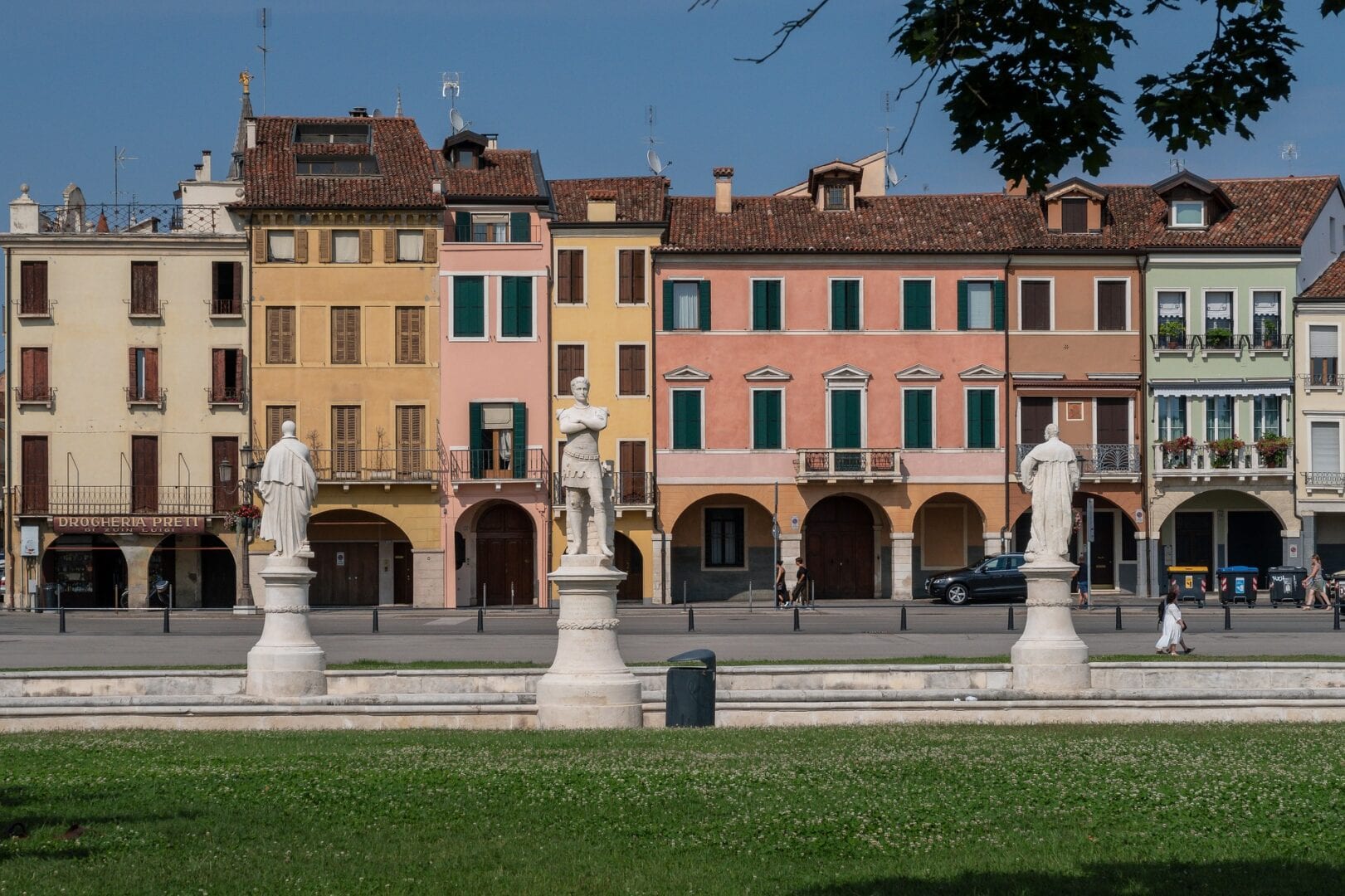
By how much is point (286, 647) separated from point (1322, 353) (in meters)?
40.8

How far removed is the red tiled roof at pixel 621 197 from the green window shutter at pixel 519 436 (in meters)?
5.52

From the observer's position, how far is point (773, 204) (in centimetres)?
5697

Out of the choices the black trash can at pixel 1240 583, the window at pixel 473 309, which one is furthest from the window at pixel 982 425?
the window at pixel 473 309

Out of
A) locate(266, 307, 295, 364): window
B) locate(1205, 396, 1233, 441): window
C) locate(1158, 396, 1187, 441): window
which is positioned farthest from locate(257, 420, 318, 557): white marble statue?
locate(1205, 396, 1233, 441): window

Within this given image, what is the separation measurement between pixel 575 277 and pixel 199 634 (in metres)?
20.1

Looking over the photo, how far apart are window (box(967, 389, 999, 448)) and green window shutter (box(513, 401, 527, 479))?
12.8 meters

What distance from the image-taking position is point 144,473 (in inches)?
2133

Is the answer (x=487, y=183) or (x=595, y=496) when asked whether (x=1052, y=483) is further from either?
(x=487, y=183)

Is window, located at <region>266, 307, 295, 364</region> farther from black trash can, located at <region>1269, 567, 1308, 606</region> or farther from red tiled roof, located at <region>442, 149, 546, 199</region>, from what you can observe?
black trash can, located at <region>1269, 567, 1308, 606</region>

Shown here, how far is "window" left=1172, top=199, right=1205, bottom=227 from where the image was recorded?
182 feet

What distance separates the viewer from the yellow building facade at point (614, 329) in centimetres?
5456

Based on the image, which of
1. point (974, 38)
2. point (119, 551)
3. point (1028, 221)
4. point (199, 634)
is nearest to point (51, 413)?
point (119, 551)

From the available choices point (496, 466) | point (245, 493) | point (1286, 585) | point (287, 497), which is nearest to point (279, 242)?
point (245, 493)

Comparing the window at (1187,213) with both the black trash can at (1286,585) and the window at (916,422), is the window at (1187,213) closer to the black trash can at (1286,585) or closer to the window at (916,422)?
the window at (916,422)
